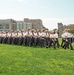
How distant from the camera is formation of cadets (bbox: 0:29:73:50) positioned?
22.6 metres

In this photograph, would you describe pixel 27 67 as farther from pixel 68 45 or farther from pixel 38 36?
pixel 38 36

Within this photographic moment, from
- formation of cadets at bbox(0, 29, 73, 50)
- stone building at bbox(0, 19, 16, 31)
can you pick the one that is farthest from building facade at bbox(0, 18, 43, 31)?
formation of cadets at bbox(0, 29, 73, 50)

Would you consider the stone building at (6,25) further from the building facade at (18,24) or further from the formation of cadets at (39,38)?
the formation of cadets at (39,38)

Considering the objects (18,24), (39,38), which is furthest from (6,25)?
(39,38)

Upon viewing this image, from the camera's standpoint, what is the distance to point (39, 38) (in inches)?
992

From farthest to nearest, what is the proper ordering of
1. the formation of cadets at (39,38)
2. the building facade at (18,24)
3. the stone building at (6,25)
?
the stone building at (6,25), the building facade at (18,24), the formation of cadets at (39,38)

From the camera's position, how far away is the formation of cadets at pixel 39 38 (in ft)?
74.1

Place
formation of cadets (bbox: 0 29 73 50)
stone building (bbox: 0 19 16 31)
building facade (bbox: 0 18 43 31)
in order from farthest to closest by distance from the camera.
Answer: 1. stone building (bbox: 0 19 16 31)
2. building facade (bbox: 0 18 43 31)
3. formation of cadets (bbox: 0 29 73 50)

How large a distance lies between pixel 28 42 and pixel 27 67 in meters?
14.6

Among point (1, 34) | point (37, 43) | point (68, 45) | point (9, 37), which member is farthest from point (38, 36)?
point (1, 34)

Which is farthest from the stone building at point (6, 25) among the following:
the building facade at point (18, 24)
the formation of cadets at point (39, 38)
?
the formation of cadets at point (39, 38)

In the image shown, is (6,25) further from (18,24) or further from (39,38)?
(39,38)

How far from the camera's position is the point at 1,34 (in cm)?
3184

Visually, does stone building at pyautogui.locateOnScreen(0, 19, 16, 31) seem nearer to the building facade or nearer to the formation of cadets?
the building facade
